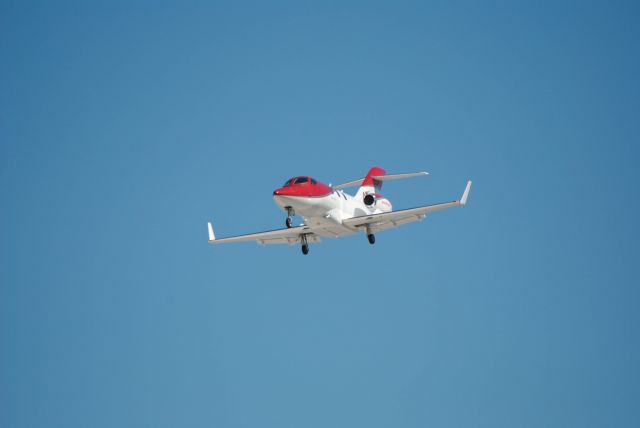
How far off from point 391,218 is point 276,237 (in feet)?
18.4

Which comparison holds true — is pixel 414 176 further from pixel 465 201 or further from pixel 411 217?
pixel 465 201

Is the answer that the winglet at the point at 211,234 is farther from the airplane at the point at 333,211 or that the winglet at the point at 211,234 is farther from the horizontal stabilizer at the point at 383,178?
the horizontal stabilizer at the point at 383,178

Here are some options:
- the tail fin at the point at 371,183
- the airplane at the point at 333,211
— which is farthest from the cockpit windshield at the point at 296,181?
the tail fin at the point at 371,183

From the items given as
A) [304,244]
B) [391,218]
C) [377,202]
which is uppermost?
[377,202]

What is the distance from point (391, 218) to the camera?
1521 inches

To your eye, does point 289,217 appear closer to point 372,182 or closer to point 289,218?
point 289,218

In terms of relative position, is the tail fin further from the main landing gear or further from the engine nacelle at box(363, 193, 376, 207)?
the main landing gear

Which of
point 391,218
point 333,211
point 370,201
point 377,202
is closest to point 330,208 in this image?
point 333,211

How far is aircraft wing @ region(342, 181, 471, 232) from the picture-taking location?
1465 inches

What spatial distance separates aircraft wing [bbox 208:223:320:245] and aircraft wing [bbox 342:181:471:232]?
7.05 ft

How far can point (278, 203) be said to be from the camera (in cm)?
3588

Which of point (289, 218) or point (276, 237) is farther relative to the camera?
point (276, 237)

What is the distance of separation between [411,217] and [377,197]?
9.23 feet

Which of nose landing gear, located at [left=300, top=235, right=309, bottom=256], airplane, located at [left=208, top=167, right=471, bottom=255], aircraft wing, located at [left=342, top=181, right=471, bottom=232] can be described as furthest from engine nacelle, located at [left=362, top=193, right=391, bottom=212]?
nose landing gear, located at [left=300, top=235, right=309, bottom=256]
